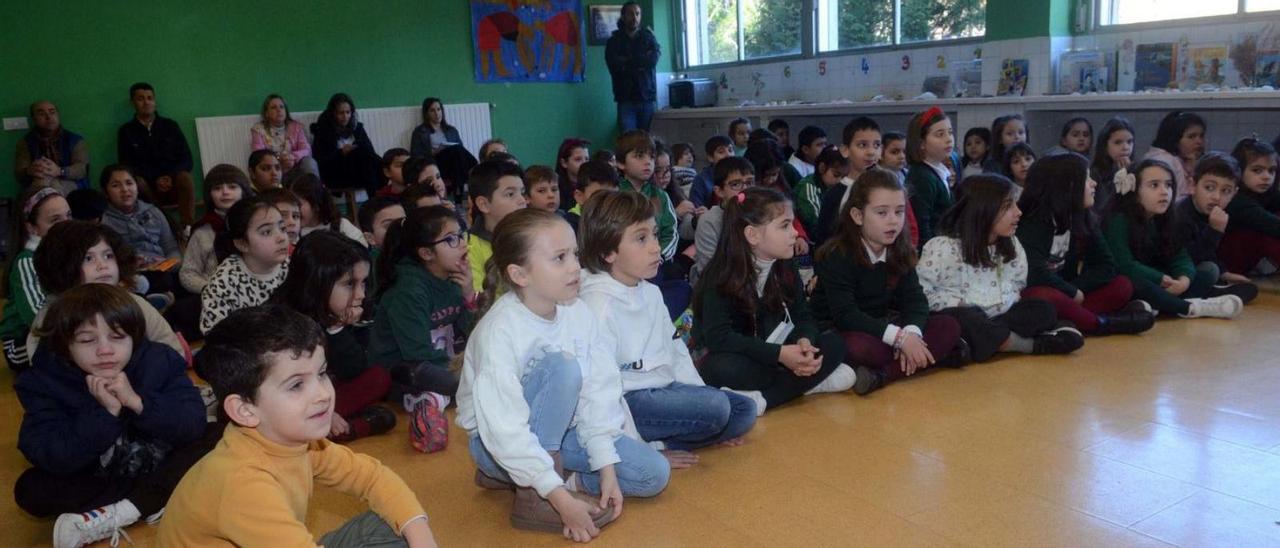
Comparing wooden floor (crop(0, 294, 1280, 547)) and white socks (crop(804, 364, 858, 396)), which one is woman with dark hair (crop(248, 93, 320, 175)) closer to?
wooden floor (crop(0, 294, 1280, 547))

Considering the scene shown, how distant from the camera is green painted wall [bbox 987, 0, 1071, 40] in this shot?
19.2 ft

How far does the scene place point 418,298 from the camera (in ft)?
9.49

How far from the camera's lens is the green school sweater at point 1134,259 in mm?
3631

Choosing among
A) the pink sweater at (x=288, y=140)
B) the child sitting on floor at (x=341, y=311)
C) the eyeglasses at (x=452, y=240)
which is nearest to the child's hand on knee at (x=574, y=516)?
the child sitting on floor at (x=341, y=311)

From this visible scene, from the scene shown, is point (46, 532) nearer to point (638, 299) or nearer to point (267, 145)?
point (638, 299)

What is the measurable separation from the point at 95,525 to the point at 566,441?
1135 millimetres

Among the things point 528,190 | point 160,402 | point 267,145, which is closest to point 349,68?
point 267,145

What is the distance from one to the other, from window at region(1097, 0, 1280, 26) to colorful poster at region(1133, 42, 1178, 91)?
229 millimetres

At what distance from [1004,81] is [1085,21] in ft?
2.00

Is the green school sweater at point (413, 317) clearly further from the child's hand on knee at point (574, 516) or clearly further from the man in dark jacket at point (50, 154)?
the man in dark jacket at point (50, 154)

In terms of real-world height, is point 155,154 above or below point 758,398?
above

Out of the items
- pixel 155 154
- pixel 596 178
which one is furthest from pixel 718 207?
pixel 155 154

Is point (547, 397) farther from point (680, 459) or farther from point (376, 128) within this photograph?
point (376, 128)

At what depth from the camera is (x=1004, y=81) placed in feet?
20.2
